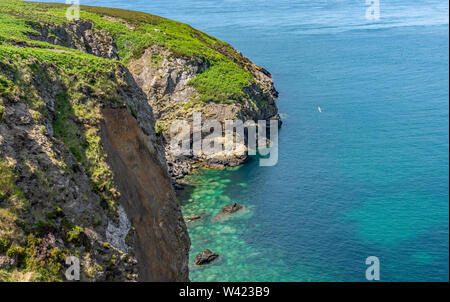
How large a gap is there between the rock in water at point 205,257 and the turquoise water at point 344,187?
40.8 inches

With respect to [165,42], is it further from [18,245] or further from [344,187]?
[18,245]

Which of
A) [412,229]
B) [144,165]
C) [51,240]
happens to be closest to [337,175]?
[412,229]

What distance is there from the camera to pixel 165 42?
105 m

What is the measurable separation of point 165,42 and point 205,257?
6382 cm

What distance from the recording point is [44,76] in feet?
107

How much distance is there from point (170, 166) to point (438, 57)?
10596cm

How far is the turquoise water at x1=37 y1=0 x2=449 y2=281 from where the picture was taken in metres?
56.9

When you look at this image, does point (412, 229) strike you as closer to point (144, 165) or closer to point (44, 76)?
point (144, 165)

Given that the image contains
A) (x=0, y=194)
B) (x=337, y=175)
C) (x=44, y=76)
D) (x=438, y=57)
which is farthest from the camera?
(x=438, y=57)

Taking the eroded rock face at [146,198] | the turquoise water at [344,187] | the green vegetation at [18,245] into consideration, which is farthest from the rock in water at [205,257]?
the green vegetation at [18,245]

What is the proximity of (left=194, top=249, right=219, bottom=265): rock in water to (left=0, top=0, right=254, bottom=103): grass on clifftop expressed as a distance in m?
44.6

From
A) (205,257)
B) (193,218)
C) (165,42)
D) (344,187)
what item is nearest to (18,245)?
(205,257)

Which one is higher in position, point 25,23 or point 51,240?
point 25,23
